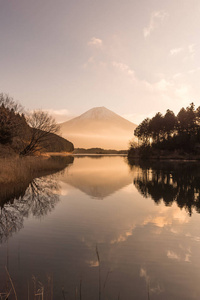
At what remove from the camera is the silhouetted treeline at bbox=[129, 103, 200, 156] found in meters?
74.6

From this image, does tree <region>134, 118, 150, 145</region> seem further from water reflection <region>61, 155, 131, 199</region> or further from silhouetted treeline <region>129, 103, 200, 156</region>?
water reflection <region>61, 155, 131, 199</region>

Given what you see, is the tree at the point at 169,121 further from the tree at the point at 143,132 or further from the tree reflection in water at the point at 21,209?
the tree reflection in water at the point at 21,209

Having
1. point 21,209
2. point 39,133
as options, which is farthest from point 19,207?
point 39,133

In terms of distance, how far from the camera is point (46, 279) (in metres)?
4.81

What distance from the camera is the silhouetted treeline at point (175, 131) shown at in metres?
74.6

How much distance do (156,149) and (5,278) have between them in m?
81.0

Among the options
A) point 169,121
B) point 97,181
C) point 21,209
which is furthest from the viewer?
point 169,121

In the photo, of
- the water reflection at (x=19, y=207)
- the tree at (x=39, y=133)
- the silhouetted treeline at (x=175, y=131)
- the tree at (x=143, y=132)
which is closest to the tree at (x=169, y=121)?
the silhouetted treeline at (x=175, y=131)

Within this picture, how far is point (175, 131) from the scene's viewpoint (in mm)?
83500

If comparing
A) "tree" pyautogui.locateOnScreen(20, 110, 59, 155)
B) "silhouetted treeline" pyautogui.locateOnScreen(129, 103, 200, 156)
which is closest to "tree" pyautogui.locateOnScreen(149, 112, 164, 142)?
"silhouetted treeline" pyautogui.locateOnScreen(129, 103, 200, 156)

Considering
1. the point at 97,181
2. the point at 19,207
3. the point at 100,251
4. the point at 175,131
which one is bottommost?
the point at 97,181

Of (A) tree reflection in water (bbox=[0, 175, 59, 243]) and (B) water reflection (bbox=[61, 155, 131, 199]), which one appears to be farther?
(B) water reflection (bbox=[61, 155, 131, 199])

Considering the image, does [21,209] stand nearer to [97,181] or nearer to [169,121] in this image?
[97,181]

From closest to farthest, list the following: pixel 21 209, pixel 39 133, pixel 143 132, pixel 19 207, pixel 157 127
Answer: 1. pixel 21 209
2. pixel 19 207
3. pixel 39 133
4. pixel 157 127
5. pixel 143 132
